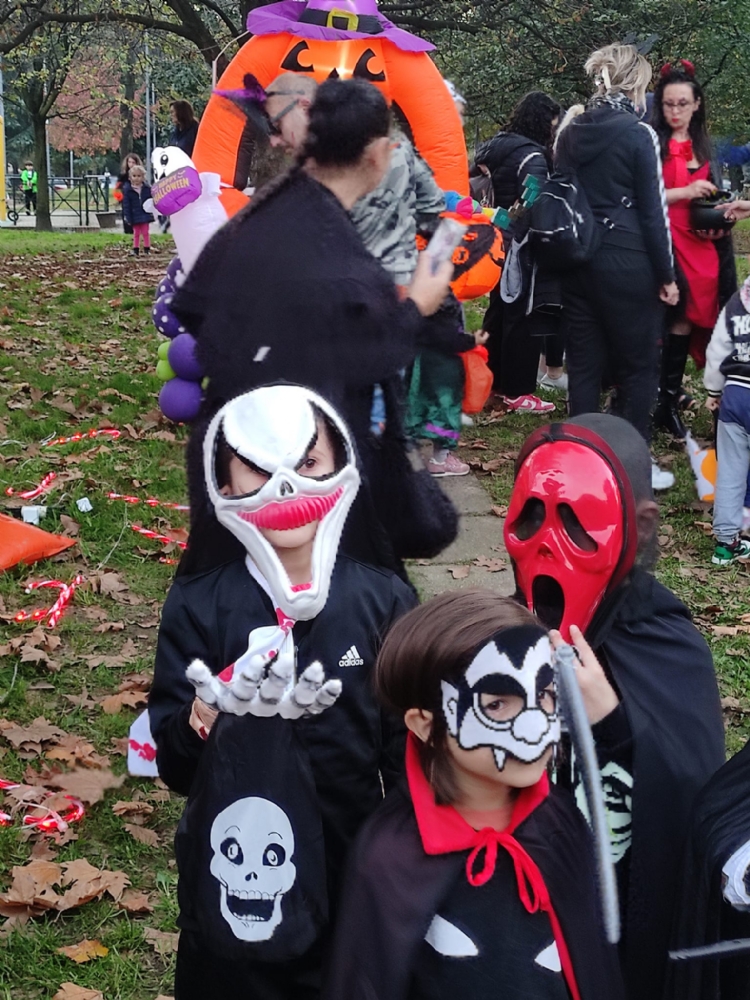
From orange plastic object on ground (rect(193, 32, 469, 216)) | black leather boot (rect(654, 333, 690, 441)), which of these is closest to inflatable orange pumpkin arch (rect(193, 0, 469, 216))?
orange plastic object on ground (rect(193, 32, 469, 216))

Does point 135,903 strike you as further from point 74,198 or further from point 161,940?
point 74,198

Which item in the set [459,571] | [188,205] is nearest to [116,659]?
[459,571]

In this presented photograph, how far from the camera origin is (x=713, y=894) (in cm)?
188

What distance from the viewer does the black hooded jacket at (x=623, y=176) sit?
5.29m

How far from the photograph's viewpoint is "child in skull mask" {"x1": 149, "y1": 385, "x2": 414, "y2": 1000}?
1.73m

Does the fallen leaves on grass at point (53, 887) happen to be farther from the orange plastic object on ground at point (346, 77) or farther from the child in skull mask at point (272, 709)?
the orange plastic object on ground at point (346, 77)

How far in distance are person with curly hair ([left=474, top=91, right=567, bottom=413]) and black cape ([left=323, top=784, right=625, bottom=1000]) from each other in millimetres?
4869

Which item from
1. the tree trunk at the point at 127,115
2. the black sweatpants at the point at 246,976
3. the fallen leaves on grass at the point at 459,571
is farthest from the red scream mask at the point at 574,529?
the tree trunk at the point at 127,115

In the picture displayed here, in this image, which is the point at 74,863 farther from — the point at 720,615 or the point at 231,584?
the point at 720,615

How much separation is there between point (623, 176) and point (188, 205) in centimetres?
287

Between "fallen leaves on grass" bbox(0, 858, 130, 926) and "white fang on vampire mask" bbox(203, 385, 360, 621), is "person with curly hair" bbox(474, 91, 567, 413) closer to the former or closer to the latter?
"fallen leaves on grass" bbox(0, 858, 130, 926)

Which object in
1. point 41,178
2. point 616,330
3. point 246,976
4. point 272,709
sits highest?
point 272,709

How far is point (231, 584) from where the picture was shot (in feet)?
6.76

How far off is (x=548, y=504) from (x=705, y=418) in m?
5.62
